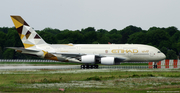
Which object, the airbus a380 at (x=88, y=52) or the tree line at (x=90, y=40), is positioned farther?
the tree line at (x=90, y=40)

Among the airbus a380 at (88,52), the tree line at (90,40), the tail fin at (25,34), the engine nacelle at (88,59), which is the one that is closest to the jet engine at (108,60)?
the airbus a380 at (88,52)

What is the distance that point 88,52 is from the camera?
4853 centimetres

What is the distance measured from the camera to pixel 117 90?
70.7 ft

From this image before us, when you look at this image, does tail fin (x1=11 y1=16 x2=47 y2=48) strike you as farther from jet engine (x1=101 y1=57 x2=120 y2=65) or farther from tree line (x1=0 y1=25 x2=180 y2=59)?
tree line (x1=0 y1=25 x2=180 y2=59)

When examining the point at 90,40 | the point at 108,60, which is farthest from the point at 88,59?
the point at 90,40

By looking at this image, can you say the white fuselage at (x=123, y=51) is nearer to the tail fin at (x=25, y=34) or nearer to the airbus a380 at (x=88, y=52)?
the airbus a380 at (x=88, y=52)

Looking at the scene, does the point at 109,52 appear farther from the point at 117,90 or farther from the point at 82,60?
the point at 117,90

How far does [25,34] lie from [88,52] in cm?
1143

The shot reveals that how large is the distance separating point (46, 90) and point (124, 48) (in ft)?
91.4

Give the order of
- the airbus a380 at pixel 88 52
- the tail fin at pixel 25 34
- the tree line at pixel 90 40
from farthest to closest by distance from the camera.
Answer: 1. the tree line at pixel 90 40
2. the tail fin at pixel 25 34
3. the airbus a380 at pixel 88 52

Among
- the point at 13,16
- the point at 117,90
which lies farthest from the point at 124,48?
the point at 117,90

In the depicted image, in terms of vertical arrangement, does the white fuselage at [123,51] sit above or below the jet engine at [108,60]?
above

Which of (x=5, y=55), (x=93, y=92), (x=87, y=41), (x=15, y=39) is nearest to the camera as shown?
(x=93, y=92)

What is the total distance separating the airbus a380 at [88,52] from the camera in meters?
47.4
